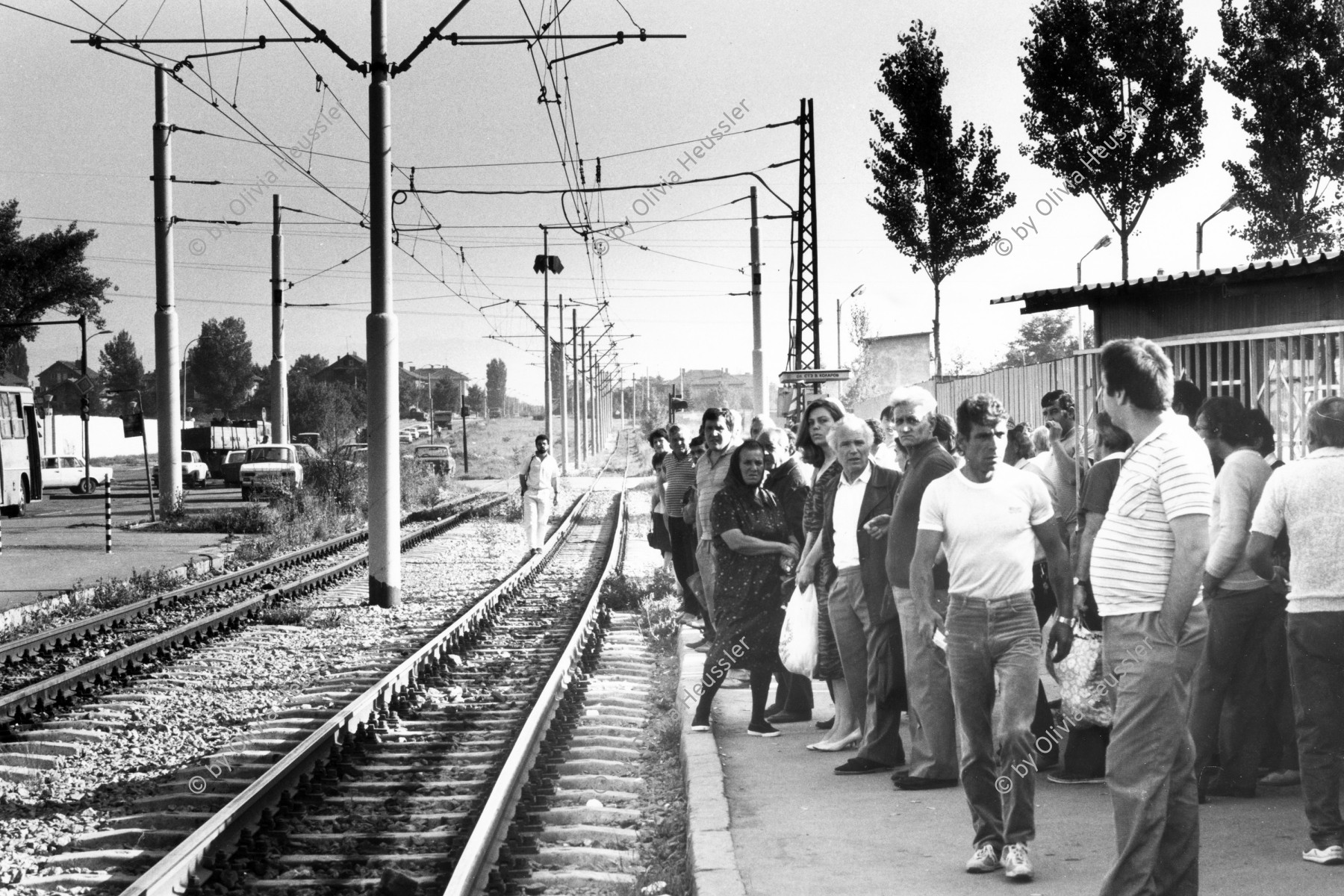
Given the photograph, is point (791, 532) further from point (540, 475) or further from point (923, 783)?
point (540, 475)

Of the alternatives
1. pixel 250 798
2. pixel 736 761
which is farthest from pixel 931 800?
pixel 250 798

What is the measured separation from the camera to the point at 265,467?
39656mm

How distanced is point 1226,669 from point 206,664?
343 inches

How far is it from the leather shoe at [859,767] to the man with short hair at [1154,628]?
282 cm

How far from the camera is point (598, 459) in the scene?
295 ft

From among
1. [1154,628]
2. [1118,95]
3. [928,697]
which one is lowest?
[928,697]

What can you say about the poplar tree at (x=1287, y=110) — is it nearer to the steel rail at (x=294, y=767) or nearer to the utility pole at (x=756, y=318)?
the utility pole at (x=756, y=318)

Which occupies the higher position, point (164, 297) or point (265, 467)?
point (164, 297)

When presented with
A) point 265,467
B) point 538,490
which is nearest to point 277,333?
point 265,467

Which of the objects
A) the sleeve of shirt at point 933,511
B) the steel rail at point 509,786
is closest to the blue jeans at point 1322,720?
the sleeve of shirt at point 933,511

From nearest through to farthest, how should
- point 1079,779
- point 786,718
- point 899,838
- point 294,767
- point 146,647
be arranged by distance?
point 899,838 < point 1079,779 < point 294,767 < point 786,718 < point 146,647

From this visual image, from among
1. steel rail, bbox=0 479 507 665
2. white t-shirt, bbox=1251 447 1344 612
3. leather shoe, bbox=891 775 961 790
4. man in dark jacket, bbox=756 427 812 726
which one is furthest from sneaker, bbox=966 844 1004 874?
steel rail, bbox=0 479 507 665

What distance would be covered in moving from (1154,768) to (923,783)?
255 centimetres

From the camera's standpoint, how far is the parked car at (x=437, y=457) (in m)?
54.3
